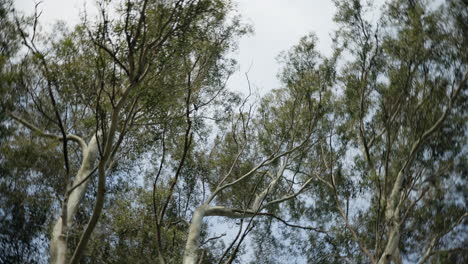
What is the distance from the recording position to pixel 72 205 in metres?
9.62

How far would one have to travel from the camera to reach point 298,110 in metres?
13.3

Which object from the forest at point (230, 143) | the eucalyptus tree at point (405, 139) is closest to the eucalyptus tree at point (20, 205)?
the forest at point (230, 143)

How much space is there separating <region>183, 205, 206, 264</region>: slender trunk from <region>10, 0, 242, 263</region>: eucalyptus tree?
6.74 feet

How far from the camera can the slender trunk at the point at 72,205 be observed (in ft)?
25.9

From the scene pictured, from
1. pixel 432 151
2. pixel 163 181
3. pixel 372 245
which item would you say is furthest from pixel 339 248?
pixel 163 181

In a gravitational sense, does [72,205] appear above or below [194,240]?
above

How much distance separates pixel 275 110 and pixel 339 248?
4.11 metres

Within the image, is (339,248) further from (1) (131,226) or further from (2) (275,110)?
(1) (131,226)

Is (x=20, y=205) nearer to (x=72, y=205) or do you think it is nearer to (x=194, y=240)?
(x=72, y=205)

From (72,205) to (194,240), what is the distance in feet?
7.91

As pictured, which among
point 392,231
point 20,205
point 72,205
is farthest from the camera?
point 20,205

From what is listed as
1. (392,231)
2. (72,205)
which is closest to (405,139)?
(392,231)

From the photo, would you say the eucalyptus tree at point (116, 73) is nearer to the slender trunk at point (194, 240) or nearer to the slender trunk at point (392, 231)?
the slender trunk at point (194, 240)

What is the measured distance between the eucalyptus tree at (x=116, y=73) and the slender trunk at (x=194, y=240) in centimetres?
205
